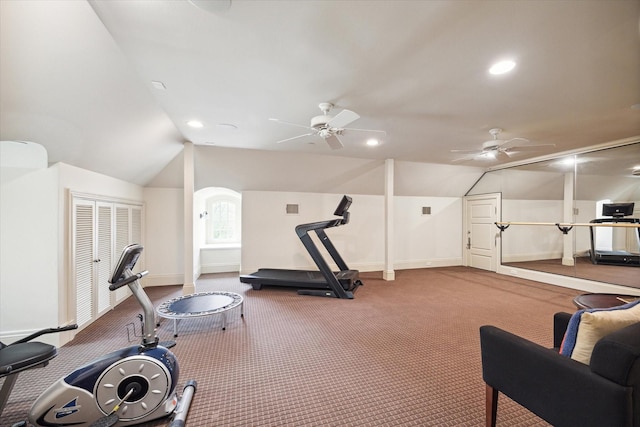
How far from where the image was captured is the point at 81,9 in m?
1.65

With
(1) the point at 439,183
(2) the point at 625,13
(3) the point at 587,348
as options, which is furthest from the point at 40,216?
(1) the point at 439,183

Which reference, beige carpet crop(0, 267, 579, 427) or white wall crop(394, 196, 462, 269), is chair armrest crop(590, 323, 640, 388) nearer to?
beige carpet crop(0, 267, 579, 427)

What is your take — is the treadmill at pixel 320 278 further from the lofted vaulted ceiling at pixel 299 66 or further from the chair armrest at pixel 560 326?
the chair armrest at pixel 560 326

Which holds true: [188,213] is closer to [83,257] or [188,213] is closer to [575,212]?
[83,257]

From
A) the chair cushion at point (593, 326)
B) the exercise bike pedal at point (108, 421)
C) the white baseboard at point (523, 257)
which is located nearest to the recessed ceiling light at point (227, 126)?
the exercise bike pedal at point (108, 421)

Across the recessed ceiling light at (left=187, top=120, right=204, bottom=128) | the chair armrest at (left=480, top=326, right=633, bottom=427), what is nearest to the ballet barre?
the chair armrest at (left=480, top=326, right=633, bottom=427)

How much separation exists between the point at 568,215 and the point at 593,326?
5621 mm

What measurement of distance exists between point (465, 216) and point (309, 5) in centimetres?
738

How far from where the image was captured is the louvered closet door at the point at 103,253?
347cm

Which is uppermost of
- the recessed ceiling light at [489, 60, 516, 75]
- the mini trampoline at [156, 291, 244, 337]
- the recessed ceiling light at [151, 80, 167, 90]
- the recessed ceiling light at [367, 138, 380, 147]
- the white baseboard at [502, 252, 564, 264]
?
the recessed ceiling light at [151, 80, 167, 90]

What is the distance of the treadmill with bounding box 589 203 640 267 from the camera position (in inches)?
172

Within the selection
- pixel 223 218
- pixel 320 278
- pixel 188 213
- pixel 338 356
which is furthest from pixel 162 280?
pixel 338 356

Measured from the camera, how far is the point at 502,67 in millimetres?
2232

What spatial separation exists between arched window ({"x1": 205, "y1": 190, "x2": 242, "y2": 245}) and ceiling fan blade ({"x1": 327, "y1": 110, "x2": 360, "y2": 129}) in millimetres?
4653
